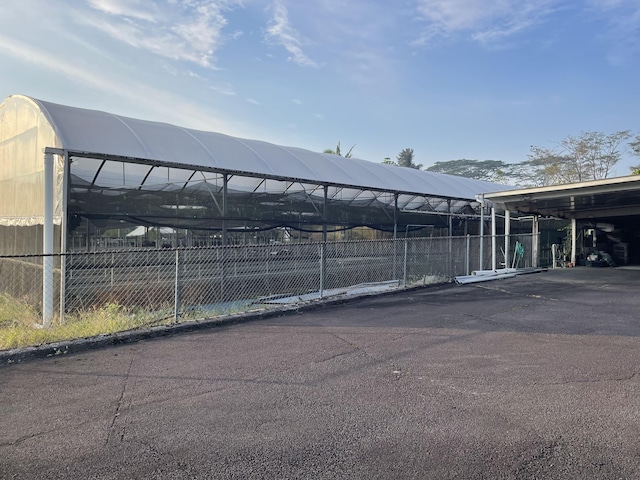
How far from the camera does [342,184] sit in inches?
521

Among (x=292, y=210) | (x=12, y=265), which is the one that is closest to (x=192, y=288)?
(x=292, y=210)

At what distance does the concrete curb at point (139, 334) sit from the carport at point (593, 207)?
29.3ft

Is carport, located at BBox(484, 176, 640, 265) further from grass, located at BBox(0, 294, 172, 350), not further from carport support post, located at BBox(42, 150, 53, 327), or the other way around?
carport support post, located at BBox(42, 150, 53, 327)

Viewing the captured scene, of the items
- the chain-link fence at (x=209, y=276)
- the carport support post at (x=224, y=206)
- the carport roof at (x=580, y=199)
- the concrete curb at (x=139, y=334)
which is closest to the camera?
the concrete curb at (x=139, y=334)

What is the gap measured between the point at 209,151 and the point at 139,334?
20.9ft

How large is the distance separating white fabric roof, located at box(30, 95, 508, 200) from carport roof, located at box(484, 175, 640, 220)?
2.68m

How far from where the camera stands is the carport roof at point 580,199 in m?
12.1

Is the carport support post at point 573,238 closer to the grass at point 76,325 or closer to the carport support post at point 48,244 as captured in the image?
the grass at point 76,325

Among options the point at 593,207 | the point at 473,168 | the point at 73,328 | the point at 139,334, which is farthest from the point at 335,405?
the point at 473,168

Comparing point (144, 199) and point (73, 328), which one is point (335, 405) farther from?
point (144, 199)

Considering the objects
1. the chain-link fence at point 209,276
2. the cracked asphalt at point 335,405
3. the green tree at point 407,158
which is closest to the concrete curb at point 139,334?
the cracked asphalt at point 335,405

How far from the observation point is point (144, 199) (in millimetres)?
10102

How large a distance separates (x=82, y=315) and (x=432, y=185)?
1398 centimetres

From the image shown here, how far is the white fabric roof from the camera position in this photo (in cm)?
901
